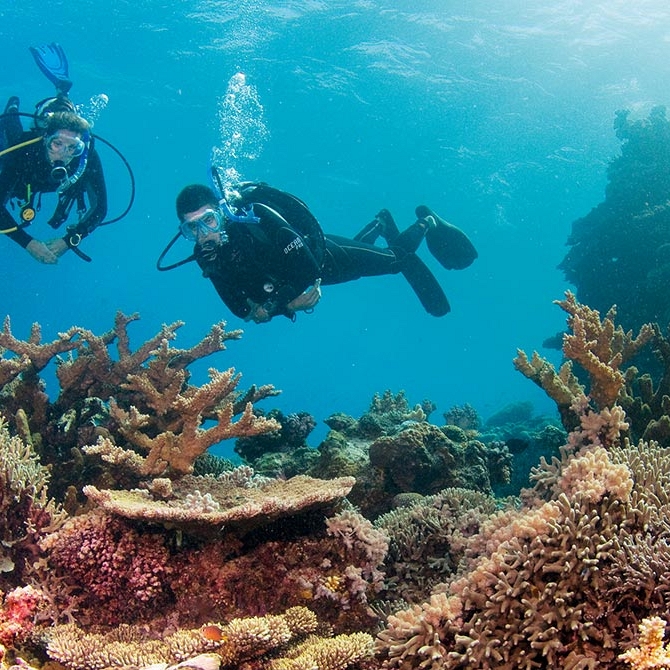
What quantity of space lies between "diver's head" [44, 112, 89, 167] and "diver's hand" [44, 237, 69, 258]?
116 cm

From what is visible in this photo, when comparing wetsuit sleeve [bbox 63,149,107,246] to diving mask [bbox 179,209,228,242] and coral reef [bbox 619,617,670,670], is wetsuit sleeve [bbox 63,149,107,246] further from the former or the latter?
coral reef [bbox 619,617,670,670]

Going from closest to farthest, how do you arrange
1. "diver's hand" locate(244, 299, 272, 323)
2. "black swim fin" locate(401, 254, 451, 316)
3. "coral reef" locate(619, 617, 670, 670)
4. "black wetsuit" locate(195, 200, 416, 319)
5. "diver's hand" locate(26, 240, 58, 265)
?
"coral reef" locate(619, 617, 670, 670) < "diver's hand" locate(26, 240, 58, 265) < "black wetsuit" locate(195, 200, 416, 319) < "diver's hand" locate(244, 299, 272, 323) < "black swim fin" locate(401, 254, 451, 316)

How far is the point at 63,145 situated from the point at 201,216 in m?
2.21

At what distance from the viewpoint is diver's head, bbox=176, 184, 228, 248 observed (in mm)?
6664

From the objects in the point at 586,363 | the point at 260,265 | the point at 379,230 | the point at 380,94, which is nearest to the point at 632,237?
the point at 379,230

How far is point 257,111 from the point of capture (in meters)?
30.8

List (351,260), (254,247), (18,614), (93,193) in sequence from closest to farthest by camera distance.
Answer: (18,614), (254,247), (93,193), (351,260)

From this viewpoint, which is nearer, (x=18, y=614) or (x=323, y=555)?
(x=18, y=614)

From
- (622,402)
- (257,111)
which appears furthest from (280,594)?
(257,111)

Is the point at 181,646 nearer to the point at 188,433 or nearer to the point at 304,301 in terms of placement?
the point at 188,433

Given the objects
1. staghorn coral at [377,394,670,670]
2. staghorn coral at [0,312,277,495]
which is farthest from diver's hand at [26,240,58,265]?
staghorn coral at [377,394,670,670]

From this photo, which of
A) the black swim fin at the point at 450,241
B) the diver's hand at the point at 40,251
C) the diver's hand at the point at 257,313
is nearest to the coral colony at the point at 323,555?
the diver's hand at the point at 40,251

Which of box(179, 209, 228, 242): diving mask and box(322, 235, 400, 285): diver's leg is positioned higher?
box(322, 235, 400, 285): diver's leg

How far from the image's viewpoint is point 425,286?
1190cm
